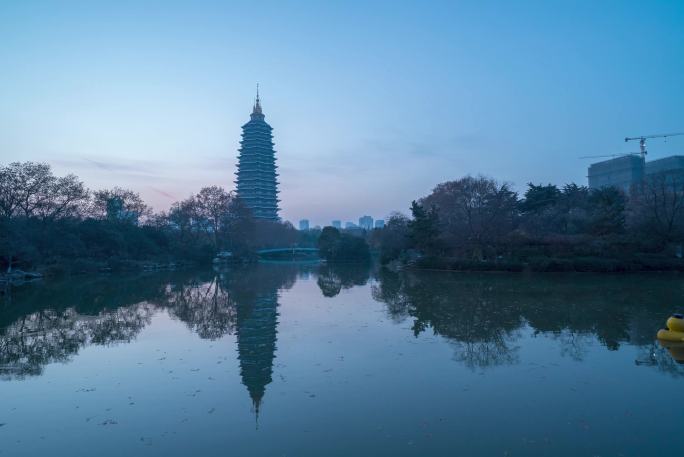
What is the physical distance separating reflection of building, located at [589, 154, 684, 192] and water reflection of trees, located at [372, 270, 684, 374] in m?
57.2

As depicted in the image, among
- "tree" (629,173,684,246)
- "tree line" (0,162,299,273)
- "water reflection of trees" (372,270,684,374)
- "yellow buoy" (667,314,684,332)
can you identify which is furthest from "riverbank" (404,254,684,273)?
"tree line" (0,162,299,273)

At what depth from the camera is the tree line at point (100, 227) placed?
2688 centimetres

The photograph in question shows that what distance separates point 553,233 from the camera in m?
28.2

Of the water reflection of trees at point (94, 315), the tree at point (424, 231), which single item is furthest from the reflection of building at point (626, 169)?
the water reflection of trees at point (94, 315)

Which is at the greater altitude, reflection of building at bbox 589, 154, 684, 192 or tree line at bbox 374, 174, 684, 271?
reflection of building at bbox 589, 154, 684, 192

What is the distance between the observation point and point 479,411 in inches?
205

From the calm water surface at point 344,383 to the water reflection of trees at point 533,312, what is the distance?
0.27 feet

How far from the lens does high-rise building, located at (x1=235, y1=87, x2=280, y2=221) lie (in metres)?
66.6

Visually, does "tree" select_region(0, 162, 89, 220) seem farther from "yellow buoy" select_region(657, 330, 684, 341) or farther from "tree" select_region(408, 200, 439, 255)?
"yellow buoy" select_region(657, 330, 684, 341)

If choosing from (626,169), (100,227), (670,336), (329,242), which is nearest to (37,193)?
(100,227)

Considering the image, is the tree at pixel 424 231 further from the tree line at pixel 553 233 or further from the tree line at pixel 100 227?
the tree line at pixel 100 227

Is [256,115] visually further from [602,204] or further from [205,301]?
[205,301]

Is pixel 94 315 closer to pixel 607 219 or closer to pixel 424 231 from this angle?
pixel 424 231

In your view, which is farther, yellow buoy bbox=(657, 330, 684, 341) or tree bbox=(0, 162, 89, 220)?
tree bbox=(0, 162, 89, 220)
